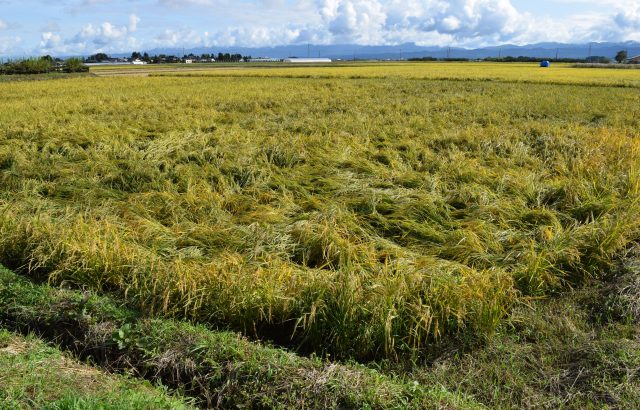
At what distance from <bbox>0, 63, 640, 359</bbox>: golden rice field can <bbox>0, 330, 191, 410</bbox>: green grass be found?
0.72 m

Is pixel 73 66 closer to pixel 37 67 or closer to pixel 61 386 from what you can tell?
pixel 37 67

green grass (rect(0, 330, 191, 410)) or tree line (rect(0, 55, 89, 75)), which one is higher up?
tree line (rect(0, 55, 89, 75))

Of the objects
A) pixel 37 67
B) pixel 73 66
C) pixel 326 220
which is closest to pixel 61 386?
pixel 326 220

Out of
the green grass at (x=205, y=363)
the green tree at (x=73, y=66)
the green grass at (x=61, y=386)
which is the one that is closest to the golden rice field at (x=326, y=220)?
the green grass at (x=205, y=363)

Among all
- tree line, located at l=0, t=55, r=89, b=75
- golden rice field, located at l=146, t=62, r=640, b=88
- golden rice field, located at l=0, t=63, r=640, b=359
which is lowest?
golden rice field, located at l=0, t=63, r=640, b=359

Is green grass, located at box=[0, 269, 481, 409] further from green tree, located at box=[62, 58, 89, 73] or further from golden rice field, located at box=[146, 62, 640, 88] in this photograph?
green tree, located at box=[62, 58, 89, 73]

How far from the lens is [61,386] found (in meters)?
2.76

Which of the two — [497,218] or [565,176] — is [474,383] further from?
[565,176]

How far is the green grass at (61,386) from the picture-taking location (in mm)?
2557

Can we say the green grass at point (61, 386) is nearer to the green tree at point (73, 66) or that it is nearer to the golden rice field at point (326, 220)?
the golden rice field at point (326, 220)

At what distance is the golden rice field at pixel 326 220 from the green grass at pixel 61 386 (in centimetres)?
72

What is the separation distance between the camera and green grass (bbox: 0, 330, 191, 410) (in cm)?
256

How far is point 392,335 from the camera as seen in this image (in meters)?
3.36

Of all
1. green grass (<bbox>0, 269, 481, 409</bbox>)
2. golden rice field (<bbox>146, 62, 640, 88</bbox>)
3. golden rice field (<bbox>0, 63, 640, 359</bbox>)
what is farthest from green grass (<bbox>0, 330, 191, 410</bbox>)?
golden rice field (<bbox>146, 62, 640, 88</bbox>)
